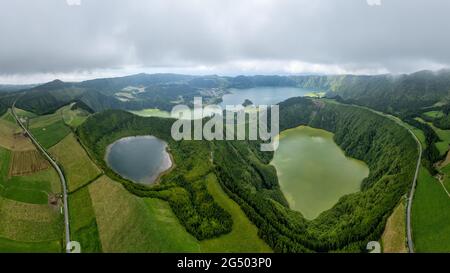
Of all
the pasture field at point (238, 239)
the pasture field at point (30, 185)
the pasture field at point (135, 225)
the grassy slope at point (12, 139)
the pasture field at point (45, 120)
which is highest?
the pasture field at point (45, 120)

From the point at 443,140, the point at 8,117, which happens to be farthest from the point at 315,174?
the point at 8,117

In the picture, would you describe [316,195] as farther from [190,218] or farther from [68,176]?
[68,176]

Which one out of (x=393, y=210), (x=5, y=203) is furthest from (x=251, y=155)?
(x=5, y=203)

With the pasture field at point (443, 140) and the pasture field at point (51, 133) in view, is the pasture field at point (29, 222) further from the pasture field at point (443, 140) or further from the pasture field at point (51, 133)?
the pasture field at point (443, 140)

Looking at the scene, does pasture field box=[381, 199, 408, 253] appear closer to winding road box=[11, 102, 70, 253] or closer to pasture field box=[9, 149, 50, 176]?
winding road box=[11, 102, 70, 253]

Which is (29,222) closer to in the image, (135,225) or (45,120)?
(135,225)

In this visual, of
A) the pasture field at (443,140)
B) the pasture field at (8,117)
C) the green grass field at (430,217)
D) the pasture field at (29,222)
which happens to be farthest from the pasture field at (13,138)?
the pasture field at (443,140)

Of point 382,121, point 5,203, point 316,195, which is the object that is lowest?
point 316,195
